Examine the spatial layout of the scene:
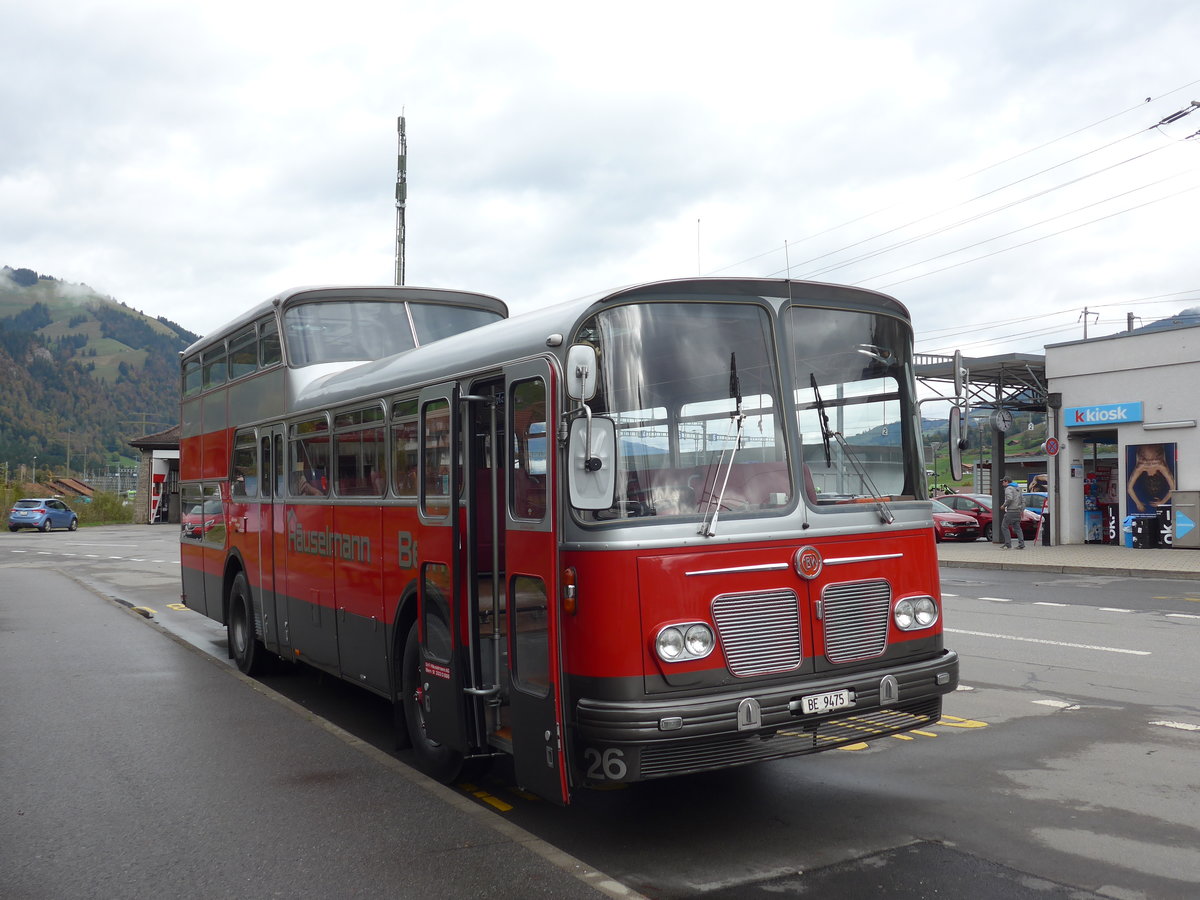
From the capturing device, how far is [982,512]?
104 ft

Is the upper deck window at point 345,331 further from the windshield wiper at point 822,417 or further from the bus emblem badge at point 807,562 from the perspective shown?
the bus emblem badge at point 807,562

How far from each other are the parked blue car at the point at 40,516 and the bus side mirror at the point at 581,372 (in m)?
52.2

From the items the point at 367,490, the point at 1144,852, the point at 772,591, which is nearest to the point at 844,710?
the point at 772,591

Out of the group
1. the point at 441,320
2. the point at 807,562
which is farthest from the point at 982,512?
the point at 807,562

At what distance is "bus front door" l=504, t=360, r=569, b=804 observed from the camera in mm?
5129

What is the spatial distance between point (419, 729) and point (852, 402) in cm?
329

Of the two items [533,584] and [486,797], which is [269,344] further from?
[533,584]

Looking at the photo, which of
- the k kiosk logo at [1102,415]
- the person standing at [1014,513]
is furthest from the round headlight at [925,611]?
the k kiosk logo at [1102,415]

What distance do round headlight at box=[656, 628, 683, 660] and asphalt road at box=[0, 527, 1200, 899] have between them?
978mm

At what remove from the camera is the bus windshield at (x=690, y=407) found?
5098 millimetres

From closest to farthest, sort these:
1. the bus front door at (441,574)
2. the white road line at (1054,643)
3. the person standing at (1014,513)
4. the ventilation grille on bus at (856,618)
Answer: the ventilation grille on bus at (856,618) → the bus front door at (441,574) → the white road line at (1054,643) → the person standing at (1014,513)

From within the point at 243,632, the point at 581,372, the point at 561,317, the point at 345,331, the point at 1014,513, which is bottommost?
the point at 243,632

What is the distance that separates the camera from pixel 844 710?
5.39 m

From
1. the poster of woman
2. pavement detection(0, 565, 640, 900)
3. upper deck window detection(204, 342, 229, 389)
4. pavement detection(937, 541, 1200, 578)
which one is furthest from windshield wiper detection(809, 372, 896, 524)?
the poster of woman
